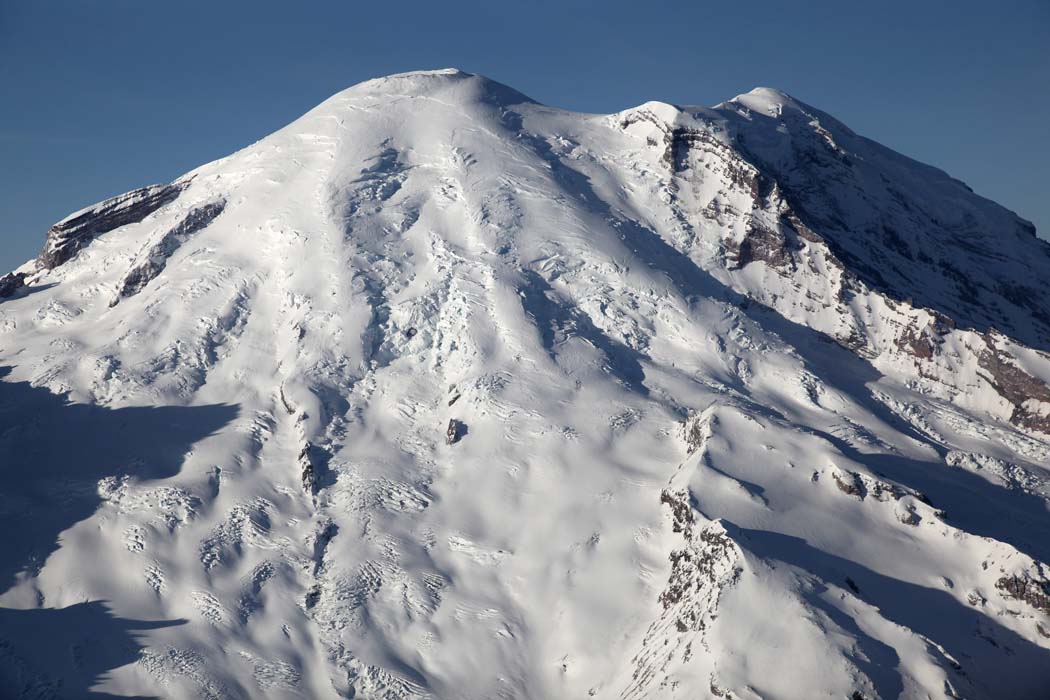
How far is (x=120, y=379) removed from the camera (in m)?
116

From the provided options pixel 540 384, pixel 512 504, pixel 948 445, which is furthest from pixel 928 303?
pixel 512 504

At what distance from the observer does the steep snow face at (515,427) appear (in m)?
86.7

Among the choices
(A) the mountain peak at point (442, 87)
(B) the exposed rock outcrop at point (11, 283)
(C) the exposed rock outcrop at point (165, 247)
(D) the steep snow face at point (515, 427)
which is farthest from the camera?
(A) the mountain peak at point (442, 87)

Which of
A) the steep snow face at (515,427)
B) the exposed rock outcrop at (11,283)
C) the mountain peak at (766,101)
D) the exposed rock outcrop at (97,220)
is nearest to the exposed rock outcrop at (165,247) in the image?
the steep snow face at (515,427)

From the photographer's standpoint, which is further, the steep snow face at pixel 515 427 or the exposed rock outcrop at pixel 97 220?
the exposed rock outcrop at pixel 97 220

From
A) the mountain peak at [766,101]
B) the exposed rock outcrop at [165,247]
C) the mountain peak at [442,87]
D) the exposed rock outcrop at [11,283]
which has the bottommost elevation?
the exposed rock outcrop at [11,283]

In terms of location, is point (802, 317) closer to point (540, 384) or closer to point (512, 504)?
point (540, 384)

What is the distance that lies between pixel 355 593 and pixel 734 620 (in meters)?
38.7

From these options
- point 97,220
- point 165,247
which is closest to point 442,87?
point 165,247

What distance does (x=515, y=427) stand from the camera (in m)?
111

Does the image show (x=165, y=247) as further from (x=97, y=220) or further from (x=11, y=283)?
(x=11, y=283)

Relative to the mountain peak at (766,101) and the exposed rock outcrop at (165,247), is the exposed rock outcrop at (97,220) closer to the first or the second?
the exposed rock outcrop at (165,247)

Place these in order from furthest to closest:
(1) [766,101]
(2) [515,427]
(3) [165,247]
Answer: (1) [766,101], (3) [165,247], (2) [515,427]

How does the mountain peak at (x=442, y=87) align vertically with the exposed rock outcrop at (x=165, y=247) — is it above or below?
above
